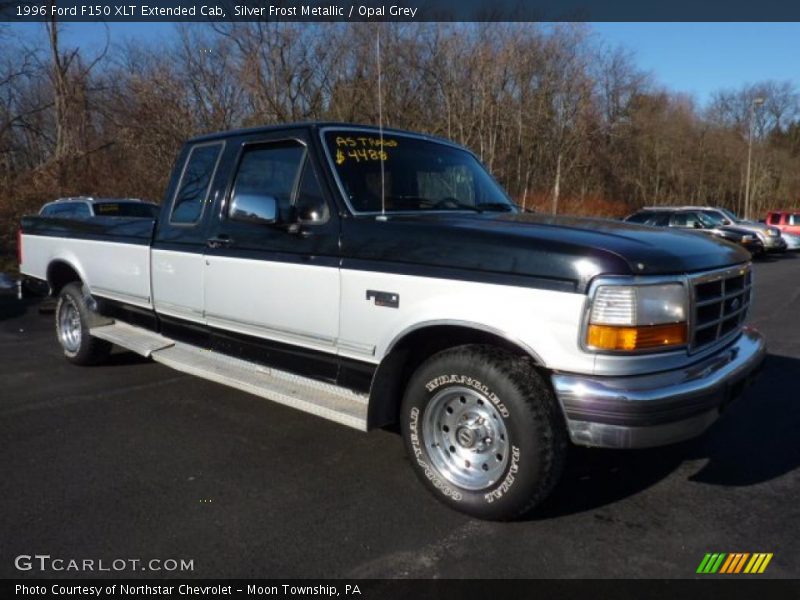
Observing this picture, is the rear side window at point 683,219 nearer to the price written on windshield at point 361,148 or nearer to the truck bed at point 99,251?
the price written on windshield at point 361,148

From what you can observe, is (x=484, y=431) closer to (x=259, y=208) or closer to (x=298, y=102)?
(x=259, y=208)

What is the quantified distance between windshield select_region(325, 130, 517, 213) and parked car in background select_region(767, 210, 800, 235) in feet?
82.4

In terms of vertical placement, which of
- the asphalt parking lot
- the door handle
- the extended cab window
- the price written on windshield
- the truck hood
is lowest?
the asphalt parking lot

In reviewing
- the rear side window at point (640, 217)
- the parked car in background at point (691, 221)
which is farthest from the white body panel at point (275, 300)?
the rear side window at point (640, 217)

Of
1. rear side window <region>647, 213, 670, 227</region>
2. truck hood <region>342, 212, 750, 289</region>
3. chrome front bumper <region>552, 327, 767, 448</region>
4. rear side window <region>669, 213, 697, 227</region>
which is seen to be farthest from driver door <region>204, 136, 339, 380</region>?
rear side window <region>669, 213, 697, 227</region>

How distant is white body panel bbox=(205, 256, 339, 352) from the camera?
151 inches

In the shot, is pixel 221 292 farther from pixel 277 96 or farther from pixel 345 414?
pixel 277 96

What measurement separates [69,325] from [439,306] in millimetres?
4776

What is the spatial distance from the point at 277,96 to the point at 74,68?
9.42m

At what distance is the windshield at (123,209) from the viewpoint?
14.0m

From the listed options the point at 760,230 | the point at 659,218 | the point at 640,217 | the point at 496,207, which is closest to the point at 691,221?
the point at 659,218

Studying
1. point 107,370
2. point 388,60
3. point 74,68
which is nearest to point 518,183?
point 388,60

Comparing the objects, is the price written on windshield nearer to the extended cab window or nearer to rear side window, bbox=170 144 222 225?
the extended cab window

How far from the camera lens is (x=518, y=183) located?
104 ft
